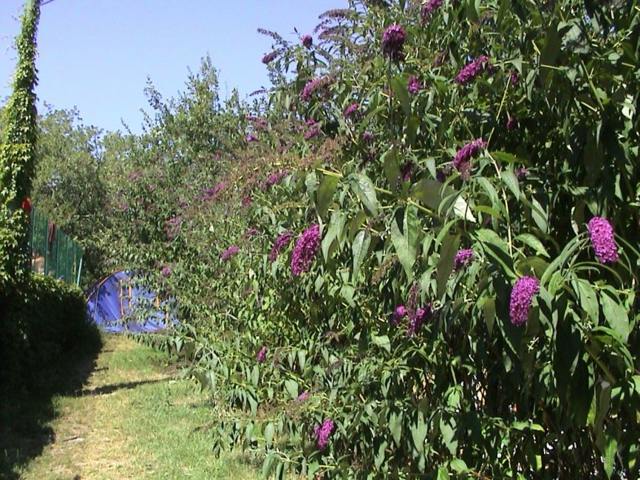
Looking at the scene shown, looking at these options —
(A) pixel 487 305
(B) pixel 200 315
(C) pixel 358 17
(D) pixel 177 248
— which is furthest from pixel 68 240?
(A) pixel 487 305

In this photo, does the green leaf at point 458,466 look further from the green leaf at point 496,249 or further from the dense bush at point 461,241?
the green leaf at point 496,249

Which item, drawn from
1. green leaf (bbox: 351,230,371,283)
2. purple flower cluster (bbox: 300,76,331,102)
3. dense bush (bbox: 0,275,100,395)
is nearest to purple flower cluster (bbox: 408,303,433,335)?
green leaf (bbox: 351,230,371,283)

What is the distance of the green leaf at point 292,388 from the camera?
11.5 ft

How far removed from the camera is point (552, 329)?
4.38ft

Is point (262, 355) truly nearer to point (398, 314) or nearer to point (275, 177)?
point (275, 177)

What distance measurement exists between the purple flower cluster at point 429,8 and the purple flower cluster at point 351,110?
412 mm

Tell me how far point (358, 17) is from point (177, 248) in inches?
264

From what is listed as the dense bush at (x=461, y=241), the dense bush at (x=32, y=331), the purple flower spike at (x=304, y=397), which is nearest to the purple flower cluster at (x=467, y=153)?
the dense bush at (x=461, y=241)

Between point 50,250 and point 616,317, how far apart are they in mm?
13641

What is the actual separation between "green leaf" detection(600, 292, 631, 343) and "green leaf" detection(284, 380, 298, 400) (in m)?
2.26

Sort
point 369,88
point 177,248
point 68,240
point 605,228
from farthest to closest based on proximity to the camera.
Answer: point 68,240 → point 177,248 → point 369,88 → point 605,228

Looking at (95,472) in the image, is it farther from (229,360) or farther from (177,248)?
(177,248)

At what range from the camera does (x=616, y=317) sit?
137 cm

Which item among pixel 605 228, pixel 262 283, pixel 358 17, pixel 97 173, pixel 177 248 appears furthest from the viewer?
pixel 97 173
